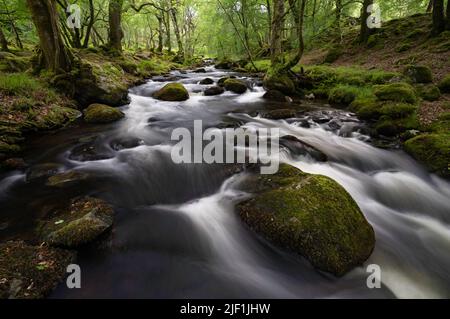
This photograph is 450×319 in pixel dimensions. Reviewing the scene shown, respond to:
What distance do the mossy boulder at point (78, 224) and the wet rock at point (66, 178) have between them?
2.65ft

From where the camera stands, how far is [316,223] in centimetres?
313

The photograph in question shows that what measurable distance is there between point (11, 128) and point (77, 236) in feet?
14.7

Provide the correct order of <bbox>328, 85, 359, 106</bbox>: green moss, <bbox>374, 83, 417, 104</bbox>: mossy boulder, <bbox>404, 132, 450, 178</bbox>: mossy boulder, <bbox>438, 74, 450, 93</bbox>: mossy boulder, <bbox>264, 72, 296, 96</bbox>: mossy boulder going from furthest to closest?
<bbox>264, 72, 296, 96</bbox>: mossy boulder, <bbox>328, 85, 359, 106</bbox>: green moss, <bbox>438, 74, 450, 93</bbox>: mossy boulder, <bbox>374, 83, 417, 104</bbox>: mossy boulder, <bbox>404, 132, 450, 178</bbox>: mossy boulder

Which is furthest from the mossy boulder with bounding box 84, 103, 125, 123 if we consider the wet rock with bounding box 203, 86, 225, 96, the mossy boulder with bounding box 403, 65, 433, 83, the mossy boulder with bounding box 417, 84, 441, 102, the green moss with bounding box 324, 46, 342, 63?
the green moss with bounding box 324, 46, 342, 63

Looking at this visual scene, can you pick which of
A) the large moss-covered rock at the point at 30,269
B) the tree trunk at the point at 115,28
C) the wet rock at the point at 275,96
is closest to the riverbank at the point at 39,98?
the large moss-covered rock at the point at 30,269

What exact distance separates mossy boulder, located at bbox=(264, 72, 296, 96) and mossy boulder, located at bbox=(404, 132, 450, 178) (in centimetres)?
631

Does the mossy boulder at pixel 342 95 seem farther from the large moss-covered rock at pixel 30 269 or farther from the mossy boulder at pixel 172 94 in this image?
the large moss-covered rock at pixel 30 269

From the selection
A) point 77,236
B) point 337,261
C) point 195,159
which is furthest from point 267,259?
point 195,159

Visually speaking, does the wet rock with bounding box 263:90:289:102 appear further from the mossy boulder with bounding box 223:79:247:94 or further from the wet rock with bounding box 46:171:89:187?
the wet rock with bounding box 46:171:89:187

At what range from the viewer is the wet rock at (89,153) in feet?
18.4

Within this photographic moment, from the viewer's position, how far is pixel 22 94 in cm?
700

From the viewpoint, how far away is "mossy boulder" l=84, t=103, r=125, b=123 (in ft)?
A: 25.4
